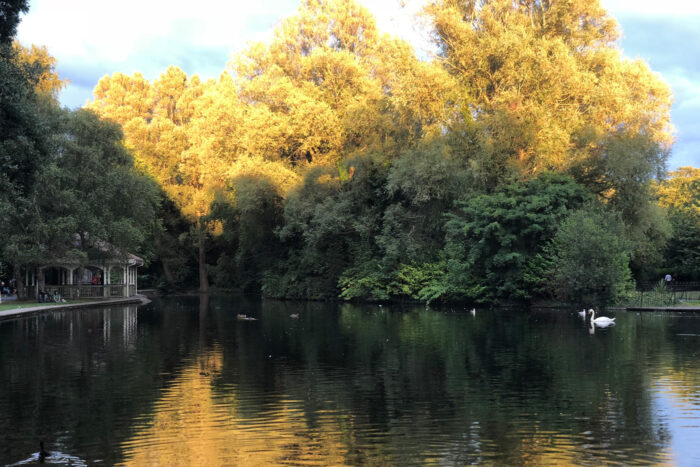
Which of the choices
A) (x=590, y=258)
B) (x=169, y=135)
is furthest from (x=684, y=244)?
(x=169, y=135)

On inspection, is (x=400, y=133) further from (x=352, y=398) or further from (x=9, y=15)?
(x=352, y=398)

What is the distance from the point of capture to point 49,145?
2617 cm

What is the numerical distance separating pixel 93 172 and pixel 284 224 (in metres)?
17.9

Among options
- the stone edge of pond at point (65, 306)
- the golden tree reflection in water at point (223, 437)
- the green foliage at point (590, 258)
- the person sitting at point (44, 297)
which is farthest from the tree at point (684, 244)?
the golden tree reflection in water at point (223, 437)

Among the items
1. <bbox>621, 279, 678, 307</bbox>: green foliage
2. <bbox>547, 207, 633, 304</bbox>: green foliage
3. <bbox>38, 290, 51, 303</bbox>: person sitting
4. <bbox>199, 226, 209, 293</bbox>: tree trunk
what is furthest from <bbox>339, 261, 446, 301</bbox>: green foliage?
<bbox>199, 226, 209, 293</bbox>: tree trunk

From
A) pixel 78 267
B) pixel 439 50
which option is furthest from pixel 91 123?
pixel 439 50

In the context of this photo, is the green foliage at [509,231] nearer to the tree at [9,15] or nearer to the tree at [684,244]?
the tree at [684,244]

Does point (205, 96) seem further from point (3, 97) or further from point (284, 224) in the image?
point (3, 97)

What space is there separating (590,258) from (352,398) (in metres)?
29.9

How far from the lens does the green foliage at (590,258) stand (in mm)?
41406

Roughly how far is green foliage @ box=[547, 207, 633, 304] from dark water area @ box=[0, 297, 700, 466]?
1297 cm

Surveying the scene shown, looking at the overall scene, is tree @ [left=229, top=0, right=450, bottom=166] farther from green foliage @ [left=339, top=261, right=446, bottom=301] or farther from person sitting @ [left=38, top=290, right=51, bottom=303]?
person sitting @ [left=38, top=290, right=51, bottom=303]

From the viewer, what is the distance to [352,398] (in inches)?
598

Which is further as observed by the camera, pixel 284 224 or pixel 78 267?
pixel 284 224
